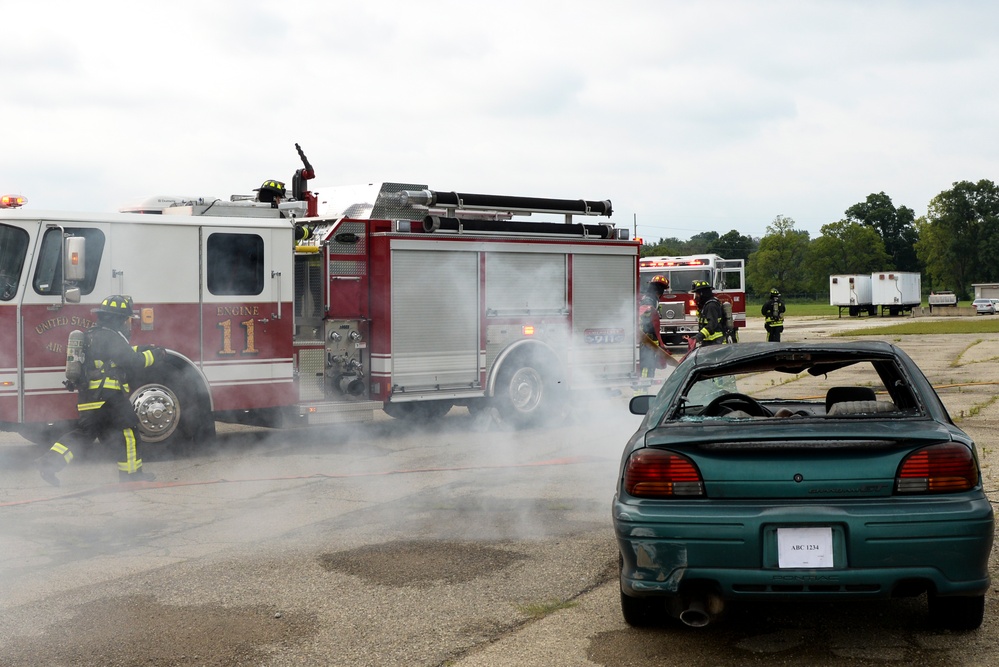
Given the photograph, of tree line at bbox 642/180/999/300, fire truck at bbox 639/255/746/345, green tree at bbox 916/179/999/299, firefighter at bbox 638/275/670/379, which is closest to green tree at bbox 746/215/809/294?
tree line at bbox 642/180/999/300

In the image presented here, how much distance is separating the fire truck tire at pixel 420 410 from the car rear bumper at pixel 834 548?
315 inches

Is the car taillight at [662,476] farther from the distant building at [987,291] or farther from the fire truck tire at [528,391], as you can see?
the distant building at [987,291]

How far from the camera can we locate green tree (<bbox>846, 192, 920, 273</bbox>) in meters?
147

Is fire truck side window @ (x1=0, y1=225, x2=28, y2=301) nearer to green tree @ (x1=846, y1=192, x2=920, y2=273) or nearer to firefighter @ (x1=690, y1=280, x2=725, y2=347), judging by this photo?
firefighter @ (x1=690, y1=280, x2=725, y2=347)

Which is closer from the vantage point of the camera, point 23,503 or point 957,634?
point 957,634

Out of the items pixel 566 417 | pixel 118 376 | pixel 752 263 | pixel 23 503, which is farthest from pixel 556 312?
pixel 752 263

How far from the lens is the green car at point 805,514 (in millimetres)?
4227

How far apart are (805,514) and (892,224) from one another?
15446cm

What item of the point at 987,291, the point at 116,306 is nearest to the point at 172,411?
the point at 116,306

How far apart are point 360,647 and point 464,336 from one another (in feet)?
25.4

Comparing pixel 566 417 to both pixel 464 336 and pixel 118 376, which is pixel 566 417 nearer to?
pixel 464 336

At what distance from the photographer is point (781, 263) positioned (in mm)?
136250

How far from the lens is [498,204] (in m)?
12.6

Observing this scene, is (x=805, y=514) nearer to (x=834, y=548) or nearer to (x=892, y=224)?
(x=834, y=548)
